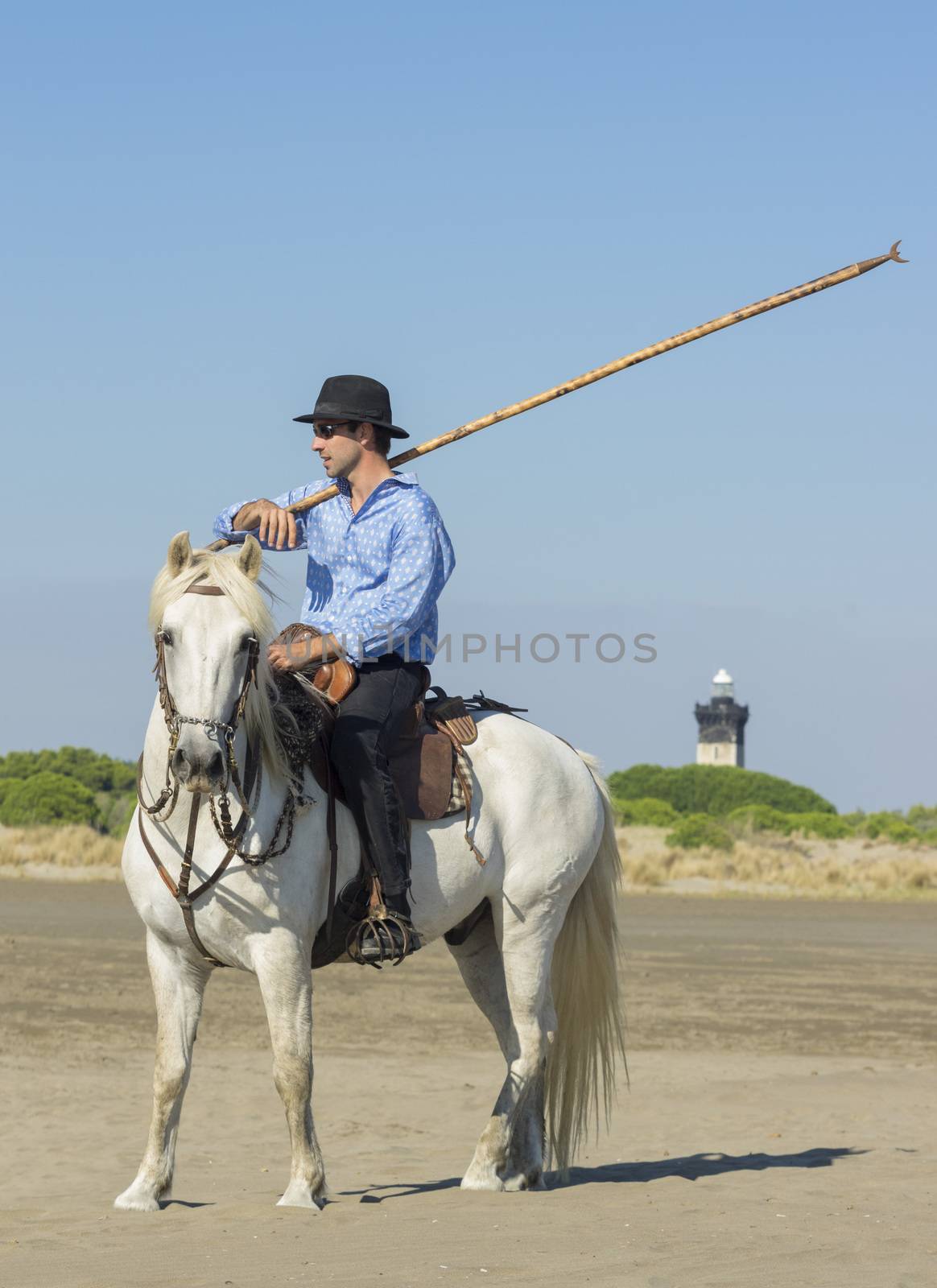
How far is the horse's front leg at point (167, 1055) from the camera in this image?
694 cm

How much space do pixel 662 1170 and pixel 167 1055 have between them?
10.3ft

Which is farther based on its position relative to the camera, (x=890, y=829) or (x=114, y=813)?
(x=890, y=829)

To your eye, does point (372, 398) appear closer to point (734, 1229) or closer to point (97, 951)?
point (734, 1229)

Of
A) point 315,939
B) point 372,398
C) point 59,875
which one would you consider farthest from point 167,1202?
point 59,875

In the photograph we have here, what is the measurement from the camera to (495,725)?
8141 mm

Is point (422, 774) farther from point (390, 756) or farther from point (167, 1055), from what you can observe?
point (167, 1055)

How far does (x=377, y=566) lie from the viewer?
744 cm

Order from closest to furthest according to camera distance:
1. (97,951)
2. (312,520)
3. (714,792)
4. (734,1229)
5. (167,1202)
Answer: (734,1229)
(167,1202)
(312,520)
(97,951)
(714,792)

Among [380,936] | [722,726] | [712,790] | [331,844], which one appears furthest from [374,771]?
[722,726]

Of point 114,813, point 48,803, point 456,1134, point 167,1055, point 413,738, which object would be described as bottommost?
point 456,1134

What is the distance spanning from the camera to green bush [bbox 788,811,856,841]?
54.0 m

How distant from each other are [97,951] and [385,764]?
14.0 m

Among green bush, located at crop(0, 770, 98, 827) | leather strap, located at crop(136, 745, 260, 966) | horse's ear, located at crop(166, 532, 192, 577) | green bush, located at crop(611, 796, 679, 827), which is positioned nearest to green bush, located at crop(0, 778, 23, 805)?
green bush, located at crop(0, 770, 98, 827)

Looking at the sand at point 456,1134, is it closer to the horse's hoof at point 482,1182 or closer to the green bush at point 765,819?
the horse's hoof at point 482,1182
